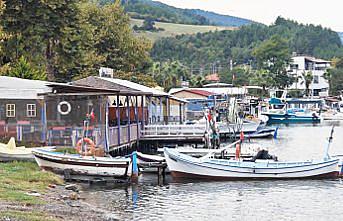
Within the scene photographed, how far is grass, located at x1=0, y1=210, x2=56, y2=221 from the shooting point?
1912 centimetres

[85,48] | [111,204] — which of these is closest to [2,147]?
[111,204]

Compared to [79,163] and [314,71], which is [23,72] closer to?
[79,163]

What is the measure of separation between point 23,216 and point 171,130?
27.6m

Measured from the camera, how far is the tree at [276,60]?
155 m

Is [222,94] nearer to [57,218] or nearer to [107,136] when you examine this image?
[107,136]

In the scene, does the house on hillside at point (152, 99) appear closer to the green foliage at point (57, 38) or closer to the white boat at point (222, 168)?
the green foliage at point (57, 38)

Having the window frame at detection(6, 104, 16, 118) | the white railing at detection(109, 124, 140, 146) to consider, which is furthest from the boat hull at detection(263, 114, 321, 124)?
the window frame at detection(6, 104, 16, 118)

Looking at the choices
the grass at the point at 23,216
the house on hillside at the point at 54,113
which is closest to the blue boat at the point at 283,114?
the house on hillside at the point at 54,113

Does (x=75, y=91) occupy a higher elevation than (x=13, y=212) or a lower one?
higher

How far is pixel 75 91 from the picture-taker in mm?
35688

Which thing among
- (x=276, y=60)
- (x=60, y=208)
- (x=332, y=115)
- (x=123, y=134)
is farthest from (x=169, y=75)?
(x=60, y=208)

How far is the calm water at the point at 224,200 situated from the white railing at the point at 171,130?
33.5 feet

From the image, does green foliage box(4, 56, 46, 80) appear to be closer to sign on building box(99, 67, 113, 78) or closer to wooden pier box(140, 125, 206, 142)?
sign on building box(99, 67, 113, 78)

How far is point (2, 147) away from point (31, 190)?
714 cm
